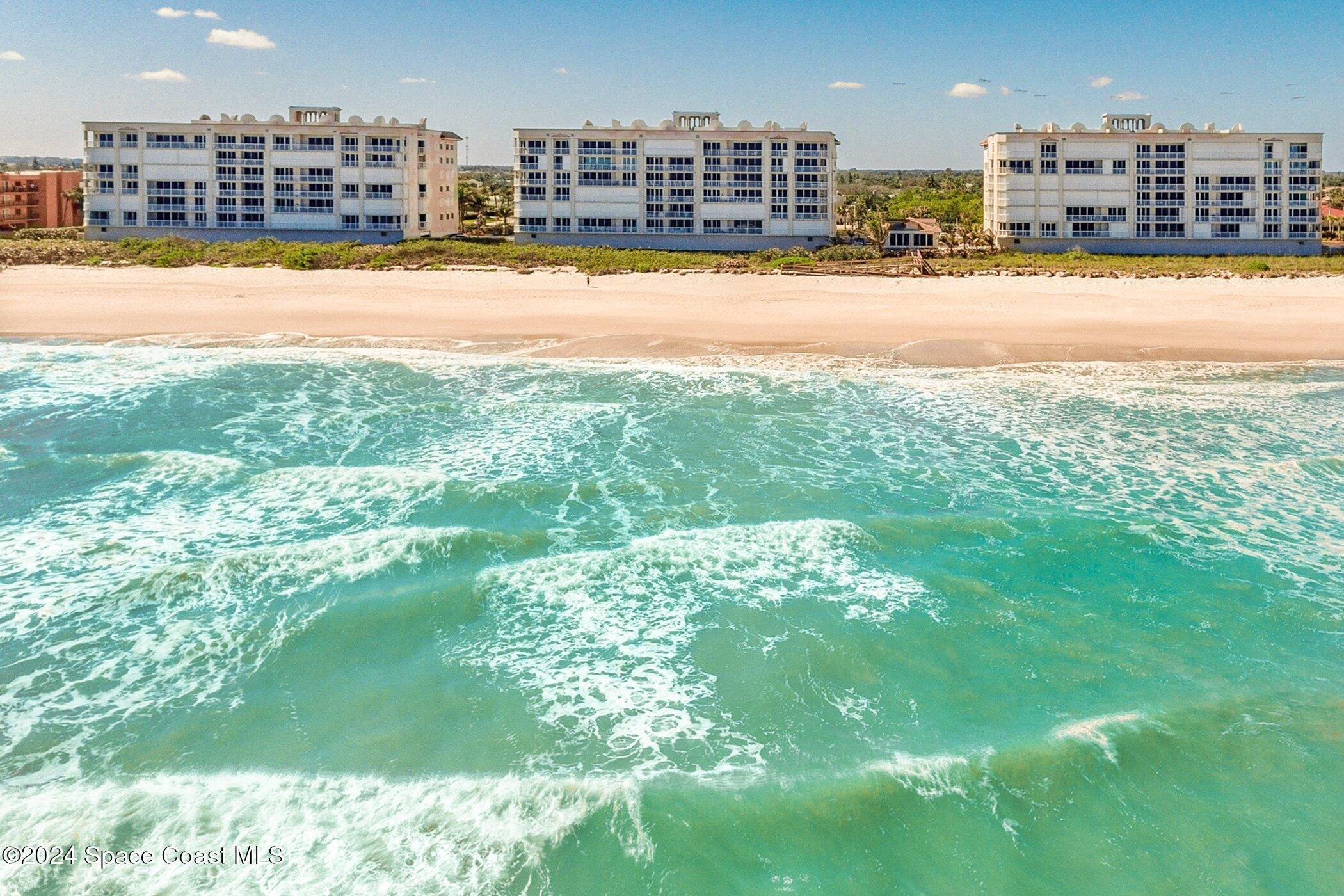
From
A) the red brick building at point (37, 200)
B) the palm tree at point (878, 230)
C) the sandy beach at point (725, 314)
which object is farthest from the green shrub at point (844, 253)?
the red brick building at point (37, 200)

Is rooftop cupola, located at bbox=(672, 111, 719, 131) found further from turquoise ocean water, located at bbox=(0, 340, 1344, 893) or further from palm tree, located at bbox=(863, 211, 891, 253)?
turquoise ocean water, located at bbox=(0, 340, 1344, 893)

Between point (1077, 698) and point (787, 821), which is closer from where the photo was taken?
point (787, 821)

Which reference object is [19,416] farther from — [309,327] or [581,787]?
[581,787]

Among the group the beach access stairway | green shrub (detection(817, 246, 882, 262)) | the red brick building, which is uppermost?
the red brick building

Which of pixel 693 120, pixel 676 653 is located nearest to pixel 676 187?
pixel 693 120

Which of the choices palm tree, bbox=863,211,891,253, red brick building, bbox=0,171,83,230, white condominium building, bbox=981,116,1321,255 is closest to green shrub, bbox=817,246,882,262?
palm tree, bbox=863,211,891,253

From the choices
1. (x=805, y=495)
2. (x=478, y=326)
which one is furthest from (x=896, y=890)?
(x=478, y=326)
